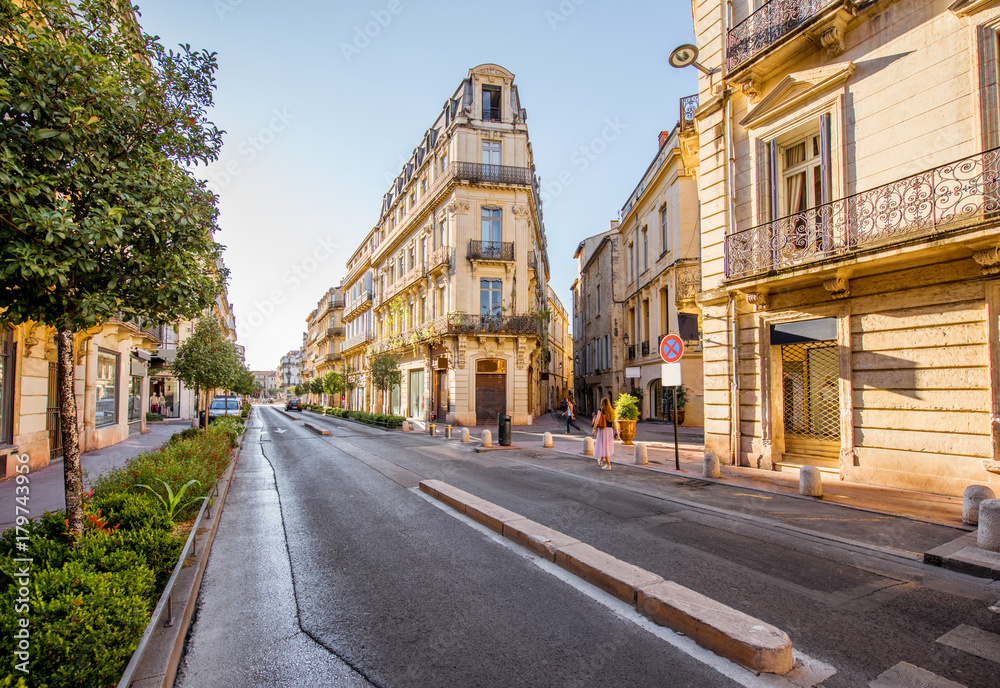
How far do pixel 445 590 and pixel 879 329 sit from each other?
951 cm

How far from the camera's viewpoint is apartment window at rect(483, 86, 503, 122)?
2981 centimetres

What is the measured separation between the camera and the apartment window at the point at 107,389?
16.8m

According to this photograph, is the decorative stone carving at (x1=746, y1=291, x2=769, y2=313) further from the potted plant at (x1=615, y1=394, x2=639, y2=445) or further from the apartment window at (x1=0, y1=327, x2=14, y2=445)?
the apartment window at (x1=0, y1=327, x2=14, y2=445)

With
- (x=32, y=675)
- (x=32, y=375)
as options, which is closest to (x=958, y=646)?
(x=32, y=675)

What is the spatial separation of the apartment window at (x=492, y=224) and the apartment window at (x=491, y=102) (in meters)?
5.57

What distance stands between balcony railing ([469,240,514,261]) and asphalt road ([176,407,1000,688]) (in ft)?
69.1

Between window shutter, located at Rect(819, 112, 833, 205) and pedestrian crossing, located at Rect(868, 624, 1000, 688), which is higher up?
window shutter, located at Rect(819, 112, 833, 205)

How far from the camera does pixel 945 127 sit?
8.62 m

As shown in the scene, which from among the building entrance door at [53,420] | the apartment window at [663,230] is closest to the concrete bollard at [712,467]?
the apartment window at [663,230]

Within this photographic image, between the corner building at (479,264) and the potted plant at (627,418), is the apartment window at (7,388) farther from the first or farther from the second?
the corner building at (479,264)

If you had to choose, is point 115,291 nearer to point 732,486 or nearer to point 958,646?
point 958,646

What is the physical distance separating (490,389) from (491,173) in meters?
12.7

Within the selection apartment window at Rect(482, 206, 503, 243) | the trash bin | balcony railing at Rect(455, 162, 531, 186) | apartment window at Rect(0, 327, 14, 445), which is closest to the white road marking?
the trash bin

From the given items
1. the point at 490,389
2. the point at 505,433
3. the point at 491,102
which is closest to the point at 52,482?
the point at 505,433
